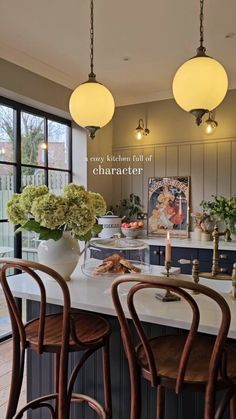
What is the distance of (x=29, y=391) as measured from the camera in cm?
195

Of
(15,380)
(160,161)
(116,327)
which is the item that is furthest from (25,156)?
(15,380)

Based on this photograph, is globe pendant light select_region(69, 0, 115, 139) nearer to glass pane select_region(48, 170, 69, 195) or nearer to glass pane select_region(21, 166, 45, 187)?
glass pane select_region(21, 166, 45, 187)

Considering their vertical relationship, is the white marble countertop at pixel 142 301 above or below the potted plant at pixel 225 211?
below

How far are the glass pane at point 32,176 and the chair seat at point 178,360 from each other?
2.58 m

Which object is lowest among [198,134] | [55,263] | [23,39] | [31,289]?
[31,289]

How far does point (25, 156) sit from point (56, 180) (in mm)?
594

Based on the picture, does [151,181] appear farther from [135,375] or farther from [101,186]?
[135,375]

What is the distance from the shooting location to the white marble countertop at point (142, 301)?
1.27 meters

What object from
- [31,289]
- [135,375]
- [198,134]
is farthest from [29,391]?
[198,134]

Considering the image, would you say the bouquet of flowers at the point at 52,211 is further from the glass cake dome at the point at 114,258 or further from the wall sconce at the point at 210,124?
the wall sconce at the point at 210,124

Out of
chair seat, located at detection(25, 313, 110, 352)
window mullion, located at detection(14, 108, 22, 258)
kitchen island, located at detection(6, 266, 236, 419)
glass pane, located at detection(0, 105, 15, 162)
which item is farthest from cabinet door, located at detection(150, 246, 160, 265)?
chair seat, located at detection(25, 313, 110, 352)

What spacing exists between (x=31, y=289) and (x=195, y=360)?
2.86 feet

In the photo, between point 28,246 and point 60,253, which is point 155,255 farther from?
point 60,253

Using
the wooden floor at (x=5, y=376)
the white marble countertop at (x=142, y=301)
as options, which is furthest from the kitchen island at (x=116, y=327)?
the wooden floor at (x=5, y=376)
